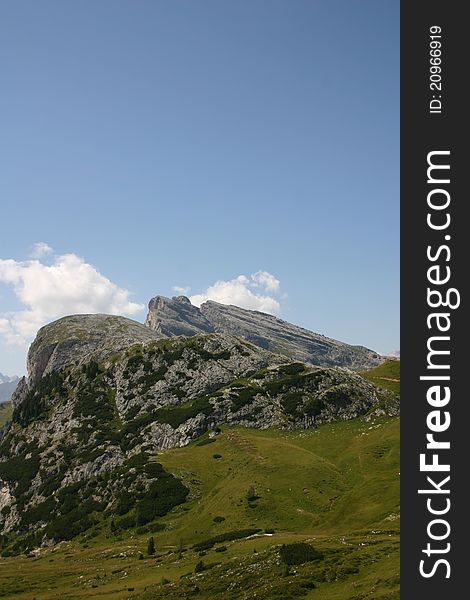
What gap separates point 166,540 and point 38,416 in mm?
108056

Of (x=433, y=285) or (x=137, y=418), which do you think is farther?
(x=137, y=418)

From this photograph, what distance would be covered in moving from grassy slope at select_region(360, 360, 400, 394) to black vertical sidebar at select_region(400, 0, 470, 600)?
13379cm

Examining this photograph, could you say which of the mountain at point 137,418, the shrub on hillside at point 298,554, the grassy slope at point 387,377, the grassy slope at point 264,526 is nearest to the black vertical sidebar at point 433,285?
the grassy slope at point 264,526

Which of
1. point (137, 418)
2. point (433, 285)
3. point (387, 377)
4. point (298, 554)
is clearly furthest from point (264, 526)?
point (387, 377)

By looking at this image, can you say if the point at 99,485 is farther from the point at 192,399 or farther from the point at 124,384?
the point at 124,384

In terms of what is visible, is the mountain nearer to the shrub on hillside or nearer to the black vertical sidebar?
the shrub on hillside

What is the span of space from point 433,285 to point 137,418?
13235 cm

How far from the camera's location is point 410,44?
18.0 meters

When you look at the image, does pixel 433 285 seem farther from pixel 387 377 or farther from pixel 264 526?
pixel 387 377

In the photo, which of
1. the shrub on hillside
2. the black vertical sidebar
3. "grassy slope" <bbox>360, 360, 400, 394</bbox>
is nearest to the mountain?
"grassy slope" <bbox>360, 360, 400, 394</bbox>

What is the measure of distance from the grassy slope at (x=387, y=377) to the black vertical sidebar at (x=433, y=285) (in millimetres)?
133787

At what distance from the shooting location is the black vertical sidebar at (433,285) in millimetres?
15492

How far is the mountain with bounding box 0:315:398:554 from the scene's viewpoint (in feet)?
322

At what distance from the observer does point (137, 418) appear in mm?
139500
